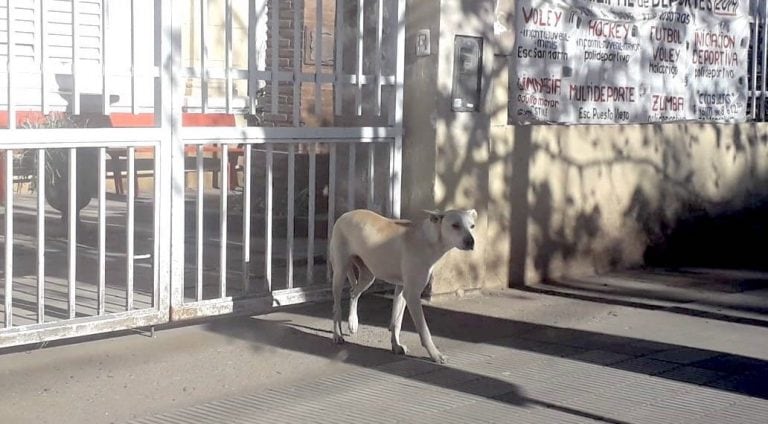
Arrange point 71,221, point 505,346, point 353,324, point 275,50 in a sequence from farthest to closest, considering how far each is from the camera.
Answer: point 275,50 → point 353,324 → point 505,346 → point 71,221

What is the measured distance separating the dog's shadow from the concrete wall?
1.58 m

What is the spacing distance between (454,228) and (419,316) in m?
0.58

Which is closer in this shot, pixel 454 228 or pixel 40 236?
pixel 40 236

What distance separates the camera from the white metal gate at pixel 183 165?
7.07 metres

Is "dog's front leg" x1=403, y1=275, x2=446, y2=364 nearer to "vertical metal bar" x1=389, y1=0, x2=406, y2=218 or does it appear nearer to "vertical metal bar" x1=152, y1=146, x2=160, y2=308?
"vertical metal bar" x1=152, y1=146, x2=160, y2=308

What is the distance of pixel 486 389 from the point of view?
6.67 m

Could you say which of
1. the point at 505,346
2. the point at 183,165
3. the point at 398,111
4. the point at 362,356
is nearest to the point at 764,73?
the point at 398,111

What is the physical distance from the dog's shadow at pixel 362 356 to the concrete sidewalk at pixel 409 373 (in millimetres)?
13

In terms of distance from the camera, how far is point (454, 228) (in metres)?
7.10

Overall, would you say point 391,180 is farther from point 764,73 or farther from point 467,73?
point 764,73

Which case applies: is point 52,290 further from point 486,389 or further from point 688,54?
point 688,54

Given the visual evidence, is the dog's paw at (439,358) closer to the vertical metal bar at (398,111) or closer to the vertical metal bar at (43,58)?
the vertical metal bar at (398,111)

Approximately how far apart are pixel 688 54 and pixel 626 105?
3.81 feet

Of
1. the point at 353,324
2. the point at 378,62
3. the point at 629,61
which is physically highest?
the point at 629,61
